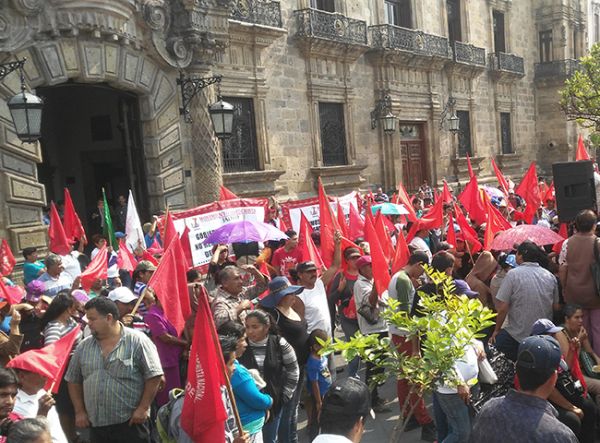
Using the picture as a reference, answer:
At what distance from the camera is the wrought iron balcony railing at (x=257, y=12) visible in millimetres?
13109

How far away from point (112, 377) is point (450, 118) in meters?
17.4

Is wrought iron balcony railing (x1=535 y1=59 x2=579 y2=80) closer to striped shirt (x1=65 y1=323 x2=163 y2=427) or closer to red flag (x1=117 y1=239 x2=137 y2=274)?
red flag (x1=117 y1=239 x2=137 y2=274)

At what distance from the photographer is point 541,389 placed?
2926 millimetres

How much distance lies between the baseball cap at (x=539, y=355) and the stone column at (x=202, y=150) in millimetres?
9373

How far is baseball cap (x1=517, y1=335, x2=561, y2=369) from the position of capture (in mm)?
2936

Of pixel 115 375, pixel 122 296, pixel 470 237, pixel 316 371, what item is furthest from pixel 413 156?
pixel 115 375

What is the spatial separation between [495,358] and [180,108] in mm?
8469

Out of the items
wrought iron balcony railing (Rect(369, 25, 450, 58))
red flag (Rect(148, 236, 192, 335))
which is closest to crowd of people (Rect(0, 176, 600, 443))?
red flag (Rect(148, 236, 192, 335))

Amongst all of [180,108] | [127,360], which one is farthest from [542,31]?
[127,360]

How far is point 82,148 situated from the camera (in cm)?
1672

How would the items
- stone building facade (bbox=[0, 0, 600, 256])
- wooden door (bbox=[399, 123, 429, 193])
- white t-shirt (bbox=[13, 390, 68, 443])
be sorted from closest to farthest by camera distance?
white t-shirt (bbox=[13, 390, 68, 443]) → stone building facade (bbox=[0, 0, 600, 256]) → wooden door (bbox=[399, 123, 429, 193])

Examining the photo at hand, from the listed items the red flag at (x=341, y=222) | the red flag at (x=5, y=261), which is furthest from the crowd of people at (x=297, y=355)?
the red flag at (x=5, y=261)

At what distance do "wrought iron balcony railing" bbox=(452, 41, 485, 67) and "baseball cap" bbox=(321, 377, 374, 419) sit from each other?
61.9 feet

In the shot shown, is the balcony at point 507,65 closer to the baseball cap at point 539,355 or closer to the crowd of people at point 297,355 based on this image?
the crowd of people at point 297,355
